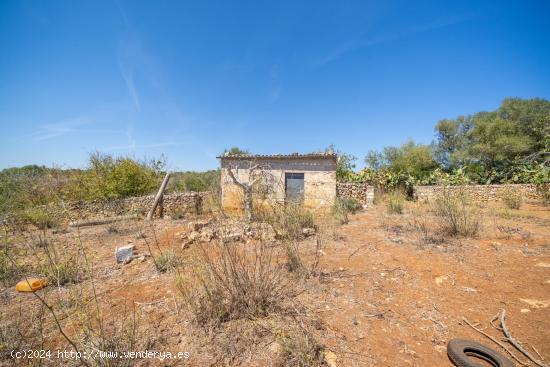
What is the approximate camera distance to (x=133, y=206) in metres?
10.6

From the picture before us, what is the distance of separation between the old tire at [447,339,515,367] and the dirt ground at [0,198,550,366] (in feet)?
0.31

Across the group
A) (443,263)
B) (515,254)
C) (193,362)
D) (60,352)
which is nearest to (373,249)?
(443,263)

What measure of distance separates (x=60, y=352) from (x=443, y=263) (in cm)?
540

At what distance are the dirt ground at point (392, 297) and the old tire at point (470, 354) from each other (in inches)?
3.8

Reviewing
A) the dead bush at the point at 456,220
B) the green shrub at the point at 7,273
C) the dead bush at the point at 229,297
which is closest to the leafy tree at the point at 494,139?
the dead bush at the point at 456,220

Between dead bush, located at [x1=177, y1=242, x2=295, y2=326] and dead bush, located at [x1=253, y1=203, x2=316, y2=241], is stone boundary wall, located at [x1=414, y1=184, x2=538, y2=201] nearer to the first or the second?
dead bush, located at [x1=253, y1=203, x2=316, y2=241]

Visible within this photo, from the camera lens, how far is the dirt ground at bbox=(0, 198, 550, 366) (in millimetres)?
2186

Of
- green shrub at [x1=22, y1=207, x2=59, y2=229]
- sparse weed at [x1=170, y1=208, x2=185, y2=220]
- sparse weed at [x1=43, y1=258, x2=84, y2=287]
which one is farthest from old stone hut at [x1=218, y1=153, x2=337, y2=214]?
sparse weed at [x1=43, y1=258, x2=84, y2=287]

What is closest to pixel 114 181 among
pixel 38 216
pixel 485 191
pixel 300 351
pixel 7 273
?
pixel 38 216

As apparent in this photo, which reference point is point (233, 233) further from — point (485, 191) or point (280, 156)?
point (485, 191)

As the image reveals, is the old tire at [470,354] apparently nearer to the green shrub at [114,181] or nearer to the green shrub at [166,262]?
the green shrub at [166,262]

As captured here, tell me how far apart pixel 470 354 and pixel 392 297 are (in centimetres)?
92

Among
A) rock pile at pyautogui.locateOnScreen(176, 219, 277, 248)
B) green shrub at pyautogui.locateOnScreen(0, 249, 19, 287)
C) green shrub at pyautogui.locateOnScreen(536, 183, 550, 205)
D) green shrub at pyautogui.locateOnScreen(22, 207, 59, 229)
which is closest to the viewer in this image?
green shrub at pyautogui.locateOnScreen(0, 249, 19, 287)

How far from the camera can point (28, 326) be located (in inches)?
100.0
